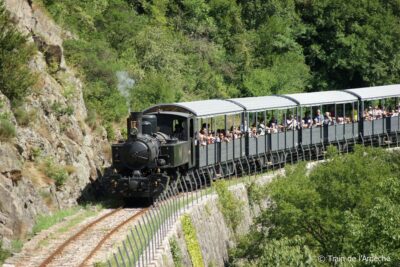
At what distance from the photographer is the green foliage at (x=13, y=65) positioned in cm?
3064

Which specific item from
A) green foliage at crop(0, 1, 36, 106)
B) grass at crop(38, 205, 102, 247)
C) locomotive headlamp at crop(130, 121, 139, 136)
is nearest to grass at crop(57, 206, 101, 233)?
grass at crop(38, 205, 102, 247)

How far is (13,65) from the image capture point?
1221 inches

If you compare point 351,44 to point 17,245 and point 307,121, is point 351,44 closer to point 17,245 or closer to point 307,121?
point 307,121

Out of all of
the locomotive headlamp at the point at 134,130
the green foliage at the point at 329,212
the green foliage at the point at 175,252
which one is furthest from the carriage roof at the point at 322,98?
the green foliage at the point at 175,252

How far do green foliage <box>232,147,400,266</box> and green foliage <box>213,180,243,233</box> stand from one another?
71 cm

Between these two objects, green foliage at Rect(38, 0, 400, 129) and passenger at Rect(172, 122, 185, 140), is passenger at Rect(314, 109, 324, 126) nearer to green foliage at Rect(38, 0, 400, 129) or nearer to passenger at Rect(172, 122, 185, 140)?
green foliage at Rect(38, 0, 400, 129)

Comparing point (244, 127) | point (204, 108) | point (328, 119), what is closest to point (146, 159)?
point (204, 108)

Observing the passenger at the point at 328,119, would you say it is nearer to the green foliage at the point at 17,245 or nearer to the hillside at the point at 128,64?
the hillside at the point at 128,64

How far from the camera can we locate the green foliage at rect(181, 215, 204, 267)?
27.1 metres

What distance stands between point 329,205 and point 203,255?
27.4 feet

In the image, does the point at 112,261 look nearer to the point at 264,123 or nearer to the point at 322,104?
the point at 264,123

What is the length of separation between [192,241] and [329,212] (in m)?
9.10

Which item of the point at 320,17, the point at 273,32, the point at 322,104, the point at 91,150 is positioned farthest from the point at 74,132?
the point at 320,17

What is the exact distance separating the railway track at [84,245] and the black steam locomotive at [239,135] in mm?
3179
